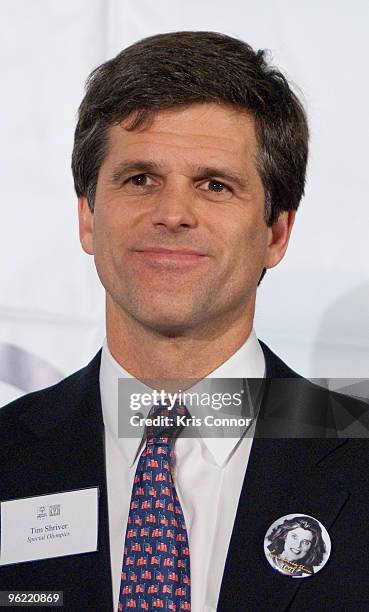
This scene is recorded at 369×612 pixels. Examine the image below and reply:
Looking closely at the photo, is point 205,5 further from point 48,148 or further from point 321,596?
point 321,596

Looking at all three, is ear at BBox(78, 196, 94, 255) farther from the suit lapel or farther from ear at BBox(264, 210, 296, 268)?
ear at BBox(264, 210, 296, 268)

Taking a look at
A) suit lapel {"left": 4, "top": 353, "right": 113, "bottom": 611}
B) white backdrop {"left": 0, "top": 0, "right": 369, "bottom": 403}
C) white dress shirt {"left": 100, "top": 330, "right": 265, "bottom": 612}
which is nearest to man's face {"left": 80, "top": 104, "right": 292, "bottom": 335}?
white dress shirt {"left": 100, "top": 330, "right": 265, "bottom": 612}

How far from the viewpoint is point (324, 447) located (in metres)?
2.55

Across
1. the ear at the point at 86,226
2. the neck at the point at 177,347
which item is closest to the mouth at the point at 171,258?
the neck at the point at 177,347

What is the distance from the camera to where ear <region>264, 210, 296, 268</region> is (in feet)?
9.05

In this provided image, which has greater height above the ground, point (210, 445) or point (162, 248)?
point (162, 248)

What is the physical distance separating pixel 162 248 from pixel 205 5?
904 millimetres

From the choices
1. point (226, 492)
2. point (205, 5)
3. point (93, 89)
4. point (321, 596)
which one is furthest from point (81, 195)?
point (321, 596)

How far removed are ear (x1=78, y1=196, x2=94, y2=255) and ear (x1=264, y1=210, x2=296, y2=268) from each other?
43cm

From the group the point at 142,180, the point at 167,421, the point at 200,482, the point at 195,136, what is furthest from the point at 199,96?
the point at 200,482

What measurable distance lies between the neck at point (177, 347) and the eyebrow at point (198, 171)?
0.30 m

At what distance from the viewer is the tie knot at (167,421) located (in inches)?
100.0

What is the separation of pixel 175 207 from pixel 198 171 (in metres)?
0.13

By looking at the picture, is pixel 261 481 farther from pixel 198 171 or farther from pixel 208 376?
pixel 198 171
